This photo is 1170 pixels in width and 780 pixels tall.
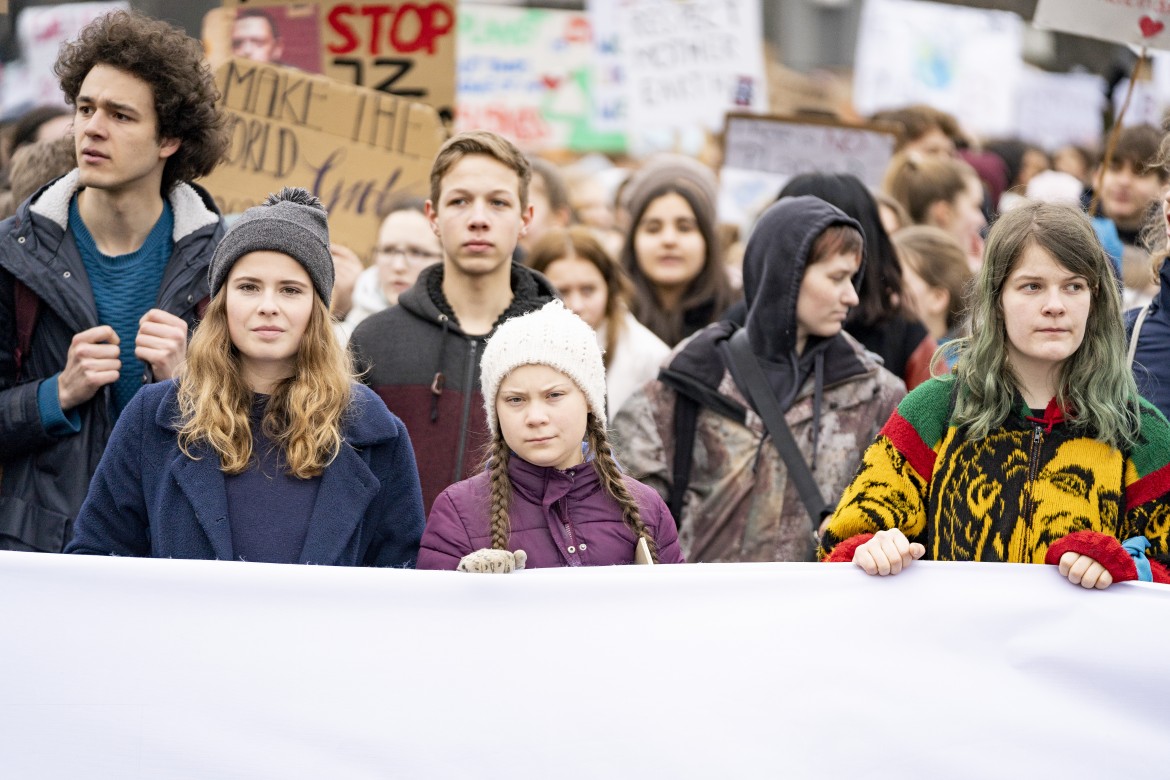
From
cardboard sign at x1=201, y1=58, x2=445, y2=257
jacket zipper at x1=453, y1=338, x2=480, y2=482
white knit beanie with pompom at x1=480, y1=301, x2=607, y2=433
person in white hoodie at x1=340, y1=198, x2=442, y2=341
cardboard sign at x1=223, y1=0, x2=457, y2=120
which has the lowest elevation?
jacket zipper at x1=453, y1=338, x2=480, y2=482

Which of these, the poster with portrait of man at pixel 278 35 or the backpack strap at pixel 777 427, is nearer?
the backpack strap at pixel 777 427

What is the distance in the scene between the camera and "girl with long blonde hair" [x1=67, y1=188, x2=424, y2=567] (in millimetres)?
3568

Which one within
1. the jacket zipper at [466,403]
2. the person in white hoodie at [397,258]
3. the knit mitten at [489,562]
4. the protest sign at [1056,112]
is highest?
the protest sign at [1056,112]

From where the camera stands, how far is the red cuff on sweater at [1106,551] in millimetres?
3268

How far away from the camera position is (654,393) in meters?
4.84

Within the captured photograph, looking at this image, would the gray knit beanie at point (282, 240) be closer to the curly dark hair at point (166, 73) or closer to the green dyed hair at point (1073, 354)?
the curly dark hair at point (166, 73)

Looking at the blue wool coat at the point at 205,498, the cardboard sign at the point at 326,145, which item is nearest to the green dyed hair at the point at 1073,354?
the blue wool coat at the point at 205,498

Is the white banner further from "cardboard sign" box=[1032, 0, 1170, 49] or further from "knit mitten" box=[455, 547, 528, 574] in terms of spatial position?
"cardboard sign" box=[1032, 0, 1170, 49]

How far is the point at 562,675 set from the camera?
3309mm

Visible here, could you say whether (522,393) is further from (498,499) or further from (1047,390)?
(1047,390)

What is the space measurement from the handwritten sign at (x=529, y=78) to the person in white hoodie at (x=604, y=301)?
4.47 m

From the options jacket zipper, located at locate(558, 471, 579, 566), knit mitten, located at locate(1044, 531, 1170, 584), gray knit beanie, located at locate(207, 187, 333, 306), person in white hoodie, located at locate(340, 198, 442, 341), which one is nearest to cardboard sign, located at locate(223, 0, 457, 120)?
person in white hoodie, located at locate(340, 198, 442, 341)

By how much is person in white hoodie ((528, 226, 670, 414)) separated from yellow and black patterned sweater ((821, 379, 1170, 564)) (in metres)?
2.11

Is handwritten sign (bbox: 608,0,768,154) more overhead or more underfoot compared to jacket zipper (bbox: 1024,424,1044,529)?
more overhead
